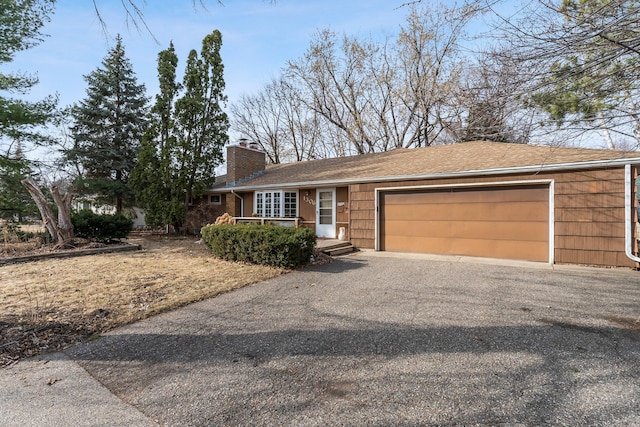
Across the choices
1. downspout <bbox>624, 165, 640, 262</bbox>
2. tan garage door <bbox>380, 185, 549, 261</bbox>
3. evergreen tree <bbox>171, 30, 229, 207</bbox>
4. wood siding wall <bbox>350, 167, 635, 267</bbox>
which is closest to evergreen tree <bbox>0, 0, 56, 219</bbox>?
evergreen tree <bbox>171, 30, 229, 207</bbox>

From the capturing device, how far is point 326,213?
12.4m

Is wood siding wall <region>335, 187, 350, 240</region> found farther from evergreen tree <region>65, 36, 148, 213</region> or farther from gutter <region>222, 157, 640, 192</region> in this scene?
evergreen tree <region>65, 36, 148, 213</region>

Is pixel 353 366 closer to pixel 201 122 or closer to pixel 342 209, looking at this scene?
pixel 342 209

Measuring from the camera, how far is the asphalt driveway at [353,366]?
226 centimetres

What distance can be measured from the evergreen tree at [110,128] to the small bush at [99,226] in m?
6.06

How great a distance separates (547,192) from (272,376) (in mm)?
8564

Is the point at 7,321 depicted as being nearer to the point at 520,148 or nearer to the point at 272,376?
the point at 272,376

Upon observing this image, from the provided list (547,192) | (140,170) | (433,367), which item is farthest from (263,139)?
(433,367)

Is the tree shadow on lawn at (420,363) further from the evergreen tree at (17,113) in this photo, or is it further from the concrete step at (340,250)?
the evergreen tree at (17,113)

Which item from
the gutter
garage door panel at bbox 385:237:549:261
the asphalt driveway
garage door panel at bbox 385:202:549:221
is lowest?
the asphalt driveway

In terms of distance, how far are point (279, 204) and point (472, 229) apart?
7.27 meters

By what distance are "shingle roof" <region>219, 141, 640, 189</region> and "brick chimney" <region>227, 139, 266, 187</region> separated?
70cm

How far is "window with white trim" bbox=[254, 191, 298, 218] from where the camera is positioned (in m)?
12.9

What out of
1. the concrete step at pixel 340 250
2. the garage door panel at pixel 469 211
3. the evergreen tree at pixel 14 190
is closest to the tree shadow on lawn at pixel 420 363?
the garage door panel at pixel 469 211
